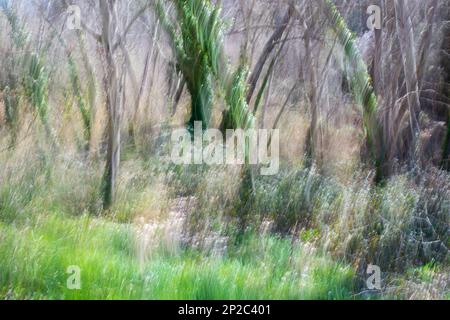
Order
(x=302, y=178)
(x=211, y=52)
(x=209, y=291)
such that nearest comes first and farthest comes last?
(x=209, y=291)
(x=211, y=52)
(x=302, y=178)

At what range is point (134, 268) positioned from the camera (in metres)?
5.77

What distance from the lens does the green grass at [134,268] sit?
5434mm

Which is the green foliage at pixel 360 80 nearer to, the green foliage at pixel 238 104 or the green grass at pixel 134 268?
the green foliage at pixel 238 104

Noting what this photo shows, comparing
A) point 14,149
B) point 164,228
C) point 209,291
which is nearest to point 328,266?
point 209,291

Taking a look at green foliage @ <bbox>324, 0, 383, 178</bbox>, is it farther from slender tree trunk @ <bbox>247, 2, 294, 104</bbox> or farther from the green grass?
the green grass

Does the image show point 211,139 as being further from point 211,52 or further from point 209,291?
point 209,291

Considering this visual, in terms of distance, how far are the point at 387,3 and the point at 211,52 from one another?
3016 millimetres

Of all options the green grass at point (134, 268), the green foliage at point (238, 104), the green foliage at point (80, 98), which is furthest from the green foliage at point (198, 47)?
the green grass at point (134, 268)

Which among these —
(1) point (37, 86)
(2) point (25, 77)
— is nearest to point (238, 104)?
(1) point (37, 86)

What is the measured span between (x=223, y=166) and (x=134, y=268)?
236cm

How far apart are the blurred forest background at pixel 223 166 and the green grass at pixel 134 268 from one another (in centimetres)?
2

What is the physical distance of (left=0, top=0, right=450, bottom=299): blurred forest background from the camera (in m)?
5.87

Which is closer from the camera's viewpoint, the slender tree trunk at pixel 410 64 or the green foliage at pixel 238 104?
the green foliage at pixel 238 104
